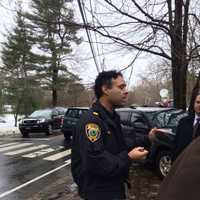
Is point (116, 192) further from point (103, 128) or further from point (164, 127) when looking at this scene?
point (164, 127)

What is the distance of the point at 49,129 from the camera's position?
23.2m

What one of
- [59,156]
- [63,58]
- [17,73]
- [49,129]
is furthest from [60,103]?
[59,156]

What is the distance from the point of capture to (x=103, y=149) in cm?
273

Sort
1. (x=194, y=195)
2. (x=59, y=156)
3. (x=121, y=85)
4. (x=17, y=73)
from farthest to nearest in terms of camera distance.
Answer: (x=17, y=73), (x=59, y=156), (x=121, y=85), (x=194, y=195)

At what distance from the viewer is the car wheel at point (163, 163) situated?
8828 millimetres

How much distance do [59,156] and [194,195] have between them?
12.2 metres

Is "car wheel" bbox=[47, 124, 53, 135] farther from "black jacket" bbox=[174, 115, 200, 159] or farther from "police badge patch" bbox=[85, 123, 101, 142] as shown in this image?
"police badge patch" bbox=[85, 123, 101, 142]

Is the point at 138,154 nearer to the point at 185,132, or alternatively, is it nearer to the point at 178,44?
the point at 185,132

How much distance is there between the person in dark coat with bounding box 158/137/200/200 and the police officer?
3.62 ft

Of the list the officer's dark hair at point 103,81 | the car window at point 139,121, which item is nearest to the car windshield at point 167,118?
the car window at point 139,121

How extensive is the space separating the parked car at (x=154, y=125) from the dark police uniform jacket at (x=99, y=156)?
580 centimetres

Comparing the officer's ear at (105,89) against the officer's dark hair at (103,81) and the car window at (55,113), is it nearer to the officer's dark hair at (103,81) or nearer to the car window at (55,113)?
the officer's dark hair at (103,81)

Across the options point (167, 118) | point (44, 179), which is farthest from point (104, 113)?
point (167, 118)

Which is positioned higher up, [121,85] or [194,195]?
[121,85]
